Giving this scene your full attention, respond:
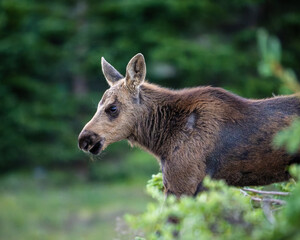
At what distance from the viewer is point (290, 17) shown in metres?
19.8

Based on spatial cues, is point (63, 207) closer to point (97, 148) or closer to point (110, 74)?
point (110, 74)

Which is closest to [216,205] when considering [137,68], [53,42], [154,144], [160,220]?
[160,220]

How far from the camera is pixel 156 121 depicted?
19.7 feet

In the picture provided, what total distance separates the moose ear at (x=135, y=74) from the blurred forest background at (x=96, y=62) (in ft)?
39.1

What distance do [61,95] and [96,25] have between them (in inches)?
124

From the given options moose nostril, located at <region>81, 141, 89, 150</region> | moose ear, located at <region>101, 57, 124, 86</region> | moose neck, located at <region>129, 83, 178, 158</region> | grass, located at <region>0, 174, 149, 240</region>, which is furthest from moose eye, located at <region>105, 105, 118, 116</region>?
grass, located at <region>0, 174, 149, 240</region>

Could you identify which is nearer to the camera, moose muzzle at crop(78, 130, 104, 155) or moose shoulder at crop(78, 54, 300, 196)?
moose shoulder at crop(78, 54, 300, 196)

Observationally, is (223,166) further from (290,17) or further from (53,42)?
(53,42)

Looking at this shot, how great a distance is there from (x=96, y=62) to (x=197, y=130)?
15.4 m

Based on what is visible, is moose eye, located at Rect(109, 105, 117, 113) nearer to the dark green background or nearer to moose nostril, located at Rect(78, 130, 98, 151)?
moose nostril, located at Rect(78, 130, 98, 151)

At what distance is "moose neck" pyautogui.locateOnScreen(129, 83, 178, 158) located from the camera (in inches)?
230

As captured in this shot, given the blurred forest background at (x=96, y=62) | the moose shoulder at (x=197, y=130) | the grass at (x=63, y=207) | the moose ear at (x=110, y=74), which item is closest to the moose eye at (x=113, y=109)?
the moose shoulder at (x=197, y=130)

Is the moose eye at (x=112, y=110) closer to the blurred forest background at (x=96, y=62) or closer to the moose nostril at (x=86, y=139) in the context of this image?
the moose nostril at (x=86, y=139)

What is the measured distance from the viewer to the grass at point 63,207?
14062mm
